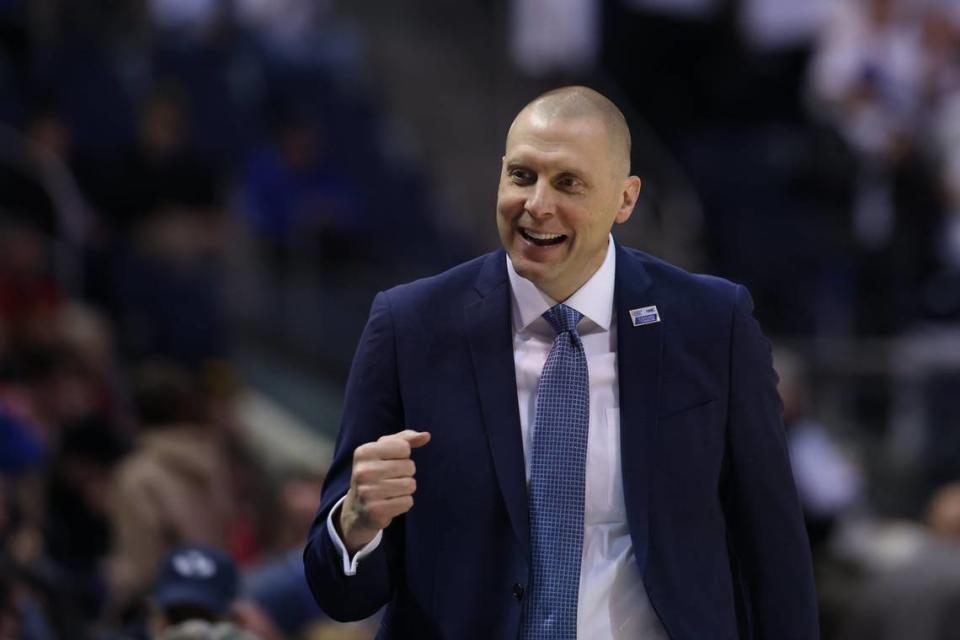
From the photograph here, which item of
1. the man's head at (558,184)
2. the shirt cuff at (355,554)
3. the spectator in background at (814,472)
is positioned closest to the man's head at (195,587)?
the shirt cuff at (355,554)

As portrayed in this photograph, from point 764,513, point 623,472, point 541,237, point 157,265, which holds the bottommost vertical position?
point 157,265

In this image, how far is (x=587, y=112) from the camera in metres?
2.85

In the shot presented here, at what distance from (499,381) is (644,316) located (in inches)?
11.5

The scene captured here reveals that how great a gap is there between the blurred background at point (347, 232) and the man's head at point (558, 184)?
327 centimetres

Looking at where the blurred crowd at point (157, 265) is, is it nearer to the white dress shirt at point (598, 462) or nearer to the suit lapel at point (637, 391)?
the white dress shirt at point (598, 462)

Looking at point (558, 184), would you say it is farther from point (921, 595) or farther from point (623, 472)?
point (921, 595)

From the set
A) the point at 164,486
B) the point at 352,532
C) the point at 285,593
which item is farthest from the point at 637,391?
the point at 164,486

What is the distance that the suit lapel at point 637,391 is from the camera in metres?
2.80

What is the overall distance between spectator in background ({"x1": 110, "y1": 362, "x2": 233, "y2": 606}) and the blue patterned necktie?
11.0ft

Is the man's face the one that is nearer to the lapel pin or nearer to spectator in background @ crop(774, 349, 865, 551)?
the lapel pin

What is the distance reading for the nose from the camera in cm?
277

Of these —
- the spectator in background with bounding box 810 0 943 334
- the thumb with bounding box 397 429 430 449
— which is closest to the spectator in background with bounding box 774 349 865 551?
the spectator in background with bounding box 810 0 943 334

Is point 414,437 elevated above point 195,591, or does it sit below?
above

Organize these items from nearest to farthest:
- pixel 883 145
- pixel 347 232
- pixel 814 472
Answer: pixel 814 472 → pixel 883 145 → pixel 347 232
